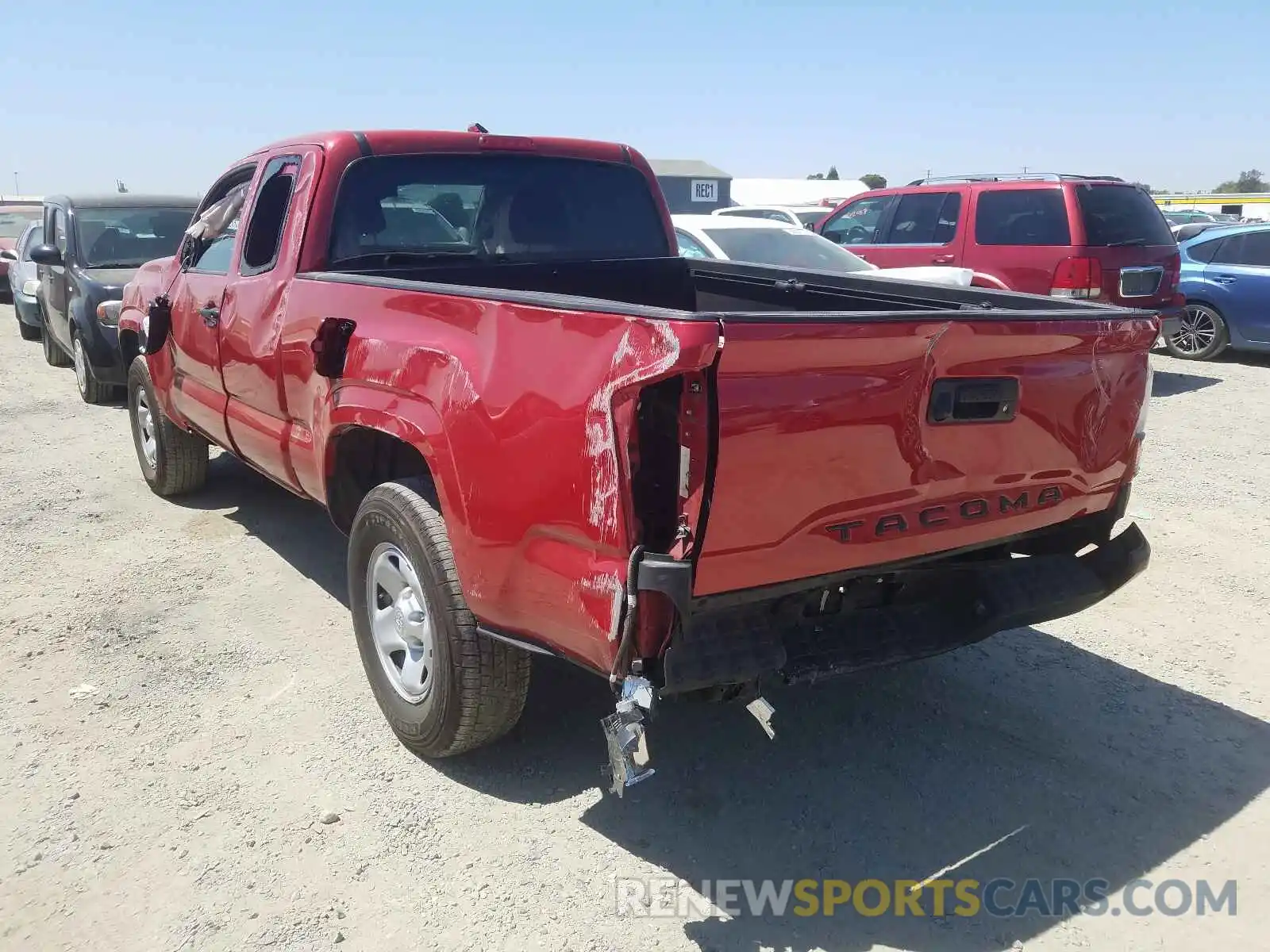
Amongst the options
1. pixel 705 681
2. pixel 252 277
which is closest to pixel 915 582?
pixel 705 681

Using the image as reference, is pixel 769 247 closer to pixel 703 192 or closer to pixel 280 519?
pixel 280 519

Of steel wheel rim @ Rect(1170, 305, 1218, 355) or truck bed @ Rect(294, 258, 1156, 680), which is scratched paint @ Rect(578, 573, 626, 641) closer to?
truck bed @ Rect(294, 258, 1156, 680)

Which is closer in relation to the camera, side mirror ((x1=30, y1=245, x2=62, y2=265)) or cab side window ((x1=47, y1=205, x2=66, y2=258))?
side mirror ((x1=30, y1=245, x2=62, y2=265))

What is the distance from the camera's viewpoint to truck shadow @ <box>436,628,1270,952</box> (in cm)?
284

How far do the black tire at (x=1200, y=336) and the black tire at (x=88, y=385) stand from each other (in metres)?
10.8

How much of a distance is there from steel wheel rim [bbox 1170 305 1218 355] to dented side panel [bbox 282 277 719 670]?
1092 centimetres

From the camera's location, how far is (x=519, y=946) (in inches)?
101

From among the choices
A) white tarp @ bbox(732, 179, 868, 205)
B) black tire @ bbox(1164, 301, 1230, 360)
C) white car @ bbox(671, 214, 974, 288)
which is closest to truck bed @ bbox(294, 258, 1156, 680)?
white car @ bbox(671, 214, 974, 288)

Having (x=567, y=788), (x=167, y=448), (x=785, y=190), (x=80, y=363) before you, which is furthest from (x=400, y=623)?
(x=785, y=190)

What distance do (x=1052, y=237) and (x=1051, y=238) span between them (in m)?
0.01

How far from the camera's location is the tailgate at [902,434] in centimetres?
236

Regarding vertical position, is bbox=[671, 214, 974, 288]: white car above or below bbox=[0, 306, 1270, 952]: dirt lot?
above

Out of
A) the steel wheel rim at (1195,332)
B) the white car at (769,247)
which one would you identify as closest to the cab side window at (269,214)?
the white car at (769,247)

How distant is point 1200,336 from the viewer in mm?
11625
